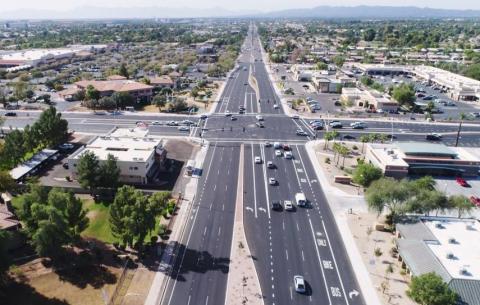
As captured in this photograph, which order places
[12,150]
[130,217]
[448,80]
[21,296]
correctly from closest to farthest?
[21,296], [130,217], [12,150], [448,80]

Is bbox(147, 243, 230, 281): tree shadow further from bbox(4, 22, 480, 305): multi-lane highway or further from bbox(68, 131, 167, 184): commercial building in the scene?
bbox(68, 131, 167, 184): commercial building

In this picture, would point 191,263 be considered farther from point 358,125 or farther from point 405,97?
point 405,97

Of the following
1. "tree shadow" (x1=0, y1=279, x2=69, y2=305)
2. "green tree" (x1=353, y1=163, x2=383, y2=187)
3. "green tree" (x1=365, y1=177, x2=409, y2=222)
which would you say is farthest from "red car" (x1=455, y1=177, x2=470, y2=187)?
"tree shadow" (x1=0, y1=279, x2=69, y2=305)

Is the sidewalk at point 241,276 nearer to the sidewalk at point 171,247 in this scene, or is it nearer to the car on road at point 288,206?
the sidewalk at point 171,247

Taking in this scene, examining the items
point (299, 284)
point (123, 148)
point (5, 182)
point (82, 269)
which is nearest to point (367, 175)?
point (299, 284)

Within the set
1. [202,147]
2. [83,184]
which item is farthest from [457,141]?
[83,184]

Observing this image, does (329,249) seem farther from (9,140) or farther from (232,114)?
(232,114)
